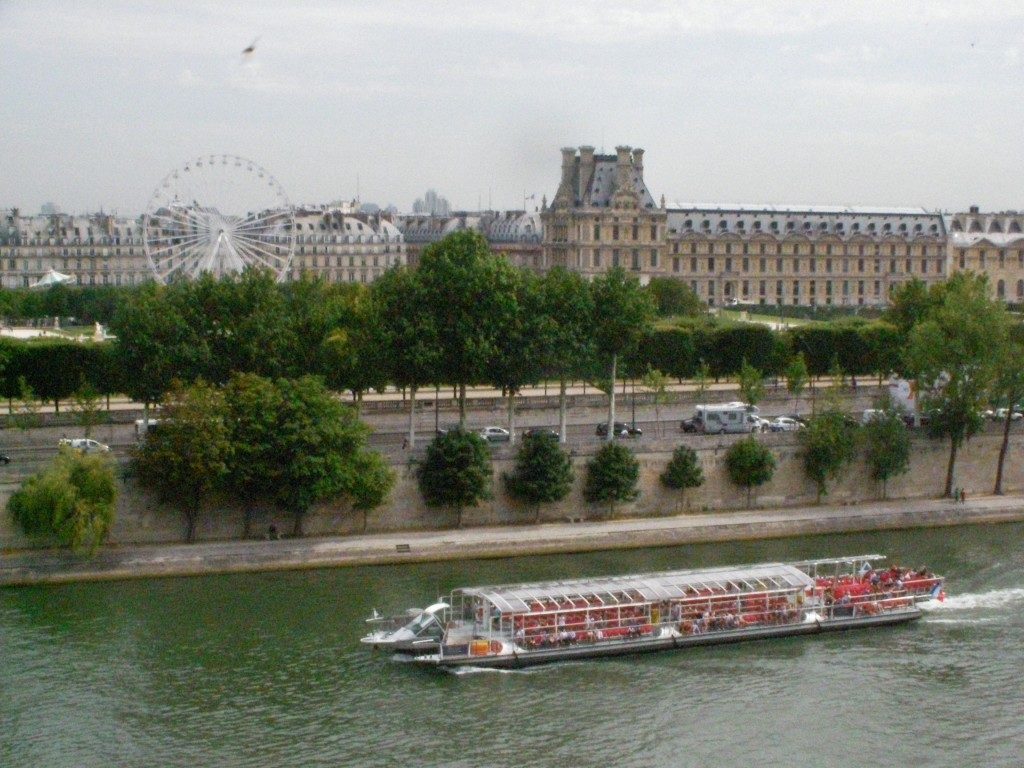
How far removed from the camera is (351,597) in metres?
32.0

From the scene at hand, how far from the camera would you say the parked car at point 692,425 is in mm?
44594

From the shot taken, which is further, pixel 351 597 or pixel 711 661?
pixel 351 597

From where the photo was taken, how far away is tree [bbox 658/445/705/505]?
3900 cm

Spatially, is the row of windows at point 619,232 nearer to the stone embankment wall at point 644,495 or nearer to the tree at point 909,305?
the tree at point 909,305

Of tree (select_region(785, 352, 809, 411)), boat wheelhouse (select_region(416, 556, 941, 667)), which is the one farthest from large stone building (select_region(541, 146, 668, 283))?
boat wheelhouse (select_region(416, 556, 941, 667))

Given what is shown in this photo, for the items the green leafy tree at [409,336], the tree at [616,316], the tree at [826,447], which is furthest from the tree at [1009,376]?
the green leafy tree at [409,336]

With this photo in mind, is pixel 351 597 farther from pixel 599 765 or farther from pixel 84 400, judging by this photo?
pixel 84 400

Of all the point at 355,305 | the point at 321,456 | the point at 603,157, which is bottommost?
the point at 321,456

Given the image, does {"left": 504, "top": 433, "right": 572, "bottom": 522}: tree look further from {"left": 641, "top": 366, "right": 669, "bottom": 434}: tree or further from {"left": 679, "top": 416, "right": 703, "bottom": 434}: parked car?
{"left": 641, "top": 366, "right": 669, "bottom": 434}: tree

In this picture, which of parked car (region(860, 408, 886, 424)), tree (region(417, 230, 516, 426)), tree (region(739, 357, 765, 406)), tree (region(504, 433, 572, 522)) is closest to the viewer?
tree (region(504, 433, 572, 522))

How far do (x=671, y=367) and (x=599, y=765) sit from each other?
3064 cm

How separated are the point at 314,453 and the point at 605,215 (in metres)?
59.3

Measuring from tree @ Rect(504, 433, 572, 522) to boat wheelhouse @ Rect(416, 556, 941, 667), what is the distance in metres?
5.95

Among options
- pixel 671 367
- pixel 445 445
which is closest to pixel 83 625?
pixel 445 445
